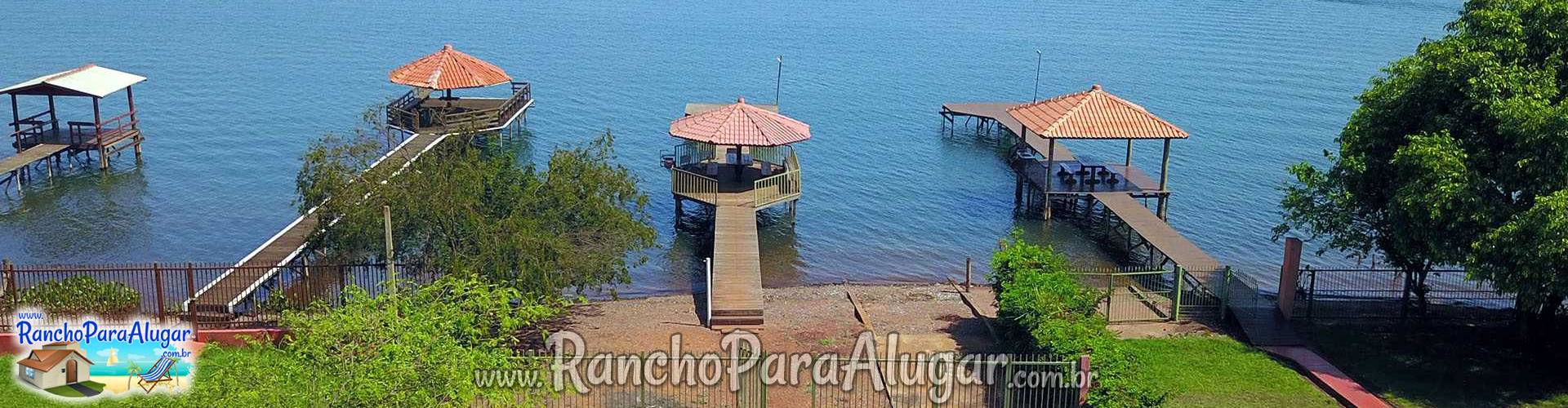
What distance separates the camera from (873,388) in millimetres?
21500

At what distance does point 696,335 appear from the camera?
26.0m

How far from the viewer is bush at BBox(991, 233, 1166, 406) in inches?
747

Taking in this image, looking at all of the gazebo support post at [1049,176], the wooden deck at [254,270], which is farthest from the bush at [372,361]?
the gazebo support post at [1049,176]

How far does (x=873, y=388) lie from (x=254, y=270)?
1433cm

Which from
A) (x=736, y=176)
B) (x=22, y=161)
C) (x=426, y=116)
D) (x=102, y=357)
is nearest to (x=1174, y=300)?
(x=736, y=176)

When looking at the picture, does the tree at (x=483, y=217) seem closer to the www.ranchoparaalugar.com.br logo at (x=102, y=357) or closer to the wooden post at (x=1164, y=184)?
the www.ranchoparaalugar.com.br logo at (x=102, y=357)

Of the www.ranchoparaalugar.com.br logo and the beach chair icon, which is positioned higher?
the beach chair icon

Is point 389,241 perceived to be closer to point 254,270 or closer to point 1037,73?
point 254,270

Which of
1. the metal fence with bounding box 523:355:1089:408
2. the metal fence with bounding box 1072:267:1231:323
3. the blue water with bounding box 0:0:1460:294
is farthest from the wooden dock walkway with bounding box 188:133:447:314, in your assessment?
the metal fence with bounding box 1072:267:1231:323

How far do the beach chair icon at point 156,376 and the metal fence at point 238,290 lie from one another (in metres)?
3.09

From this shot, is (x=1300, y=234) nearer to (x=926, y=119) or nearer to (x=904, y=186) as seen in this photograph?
(x=904, y=186)

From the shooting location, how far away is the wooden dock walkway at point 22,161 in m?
40.3

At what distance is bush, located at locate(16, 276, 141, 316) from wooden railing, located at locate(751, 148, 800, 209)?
55.0ft

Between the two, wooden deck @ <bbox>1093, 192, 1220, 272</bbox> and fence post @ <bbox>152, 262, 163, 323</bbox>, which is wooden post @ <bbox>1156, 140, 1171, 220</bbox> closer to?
wooden deck @ <bbox>1093, 192, 1220, 272</bbox>
